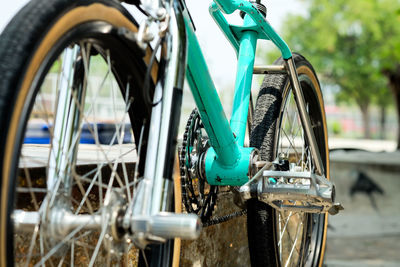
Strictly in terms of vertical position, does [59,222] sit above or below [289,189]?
below

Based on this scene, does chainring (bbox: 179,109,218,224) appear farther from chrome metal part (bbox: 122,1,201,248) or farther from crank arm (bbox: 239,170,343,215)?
chrome metal part (bbox: 122,1,201,248)

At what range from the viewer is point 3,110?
2.51ft

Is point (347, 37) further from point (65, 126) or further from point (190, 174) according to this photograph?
point (65, 126)

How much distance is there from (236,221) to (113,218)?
1690 millimetres

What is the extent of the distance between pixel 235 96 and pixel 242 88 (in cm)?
4

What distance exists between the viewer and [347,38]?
834 inches

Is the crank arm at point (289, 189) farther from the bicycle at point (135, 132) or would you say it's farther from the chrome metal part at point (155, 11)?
the chrome metal part at point (155, 11)

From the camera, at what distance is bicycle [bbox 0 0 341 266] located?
0.86 m

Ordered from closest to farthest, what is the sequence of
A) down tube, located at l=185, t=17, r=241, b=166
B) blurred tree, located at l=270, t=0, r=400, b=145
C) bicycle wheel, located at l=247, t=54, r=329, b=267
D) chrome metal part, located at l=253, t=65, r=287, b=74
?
1. down tube, located at l=185, t=17, r=241, b=166
2. bicycle wheel, located at l=247, t=54, r=329, b=267
3. chrome metal part, located at l=253, t=65, r=287, b=74
4. blurred tree, located at l=270, t=0, r=400, b=145

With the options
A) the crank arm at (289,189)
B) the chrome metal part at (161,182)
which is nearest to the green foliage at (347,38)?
the crank arm at (289,189)

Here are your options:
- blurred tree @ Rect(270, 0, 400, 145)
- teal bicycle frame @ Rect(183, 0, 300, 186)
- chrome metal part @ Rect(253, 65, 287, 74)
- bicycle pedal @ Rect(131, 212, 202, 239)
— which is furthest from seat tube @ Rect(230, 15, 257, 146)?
blurred tree @ Rect(270, 0, 400, 145)

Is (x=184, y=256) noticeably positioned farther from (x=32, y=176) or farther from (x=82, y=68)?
(x=82, y=68)

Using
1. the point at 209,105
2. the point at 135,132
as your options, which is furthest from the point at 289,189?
the point at 135,132

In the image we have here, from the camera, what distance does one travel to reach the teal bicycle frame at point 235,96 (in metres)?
1.40
